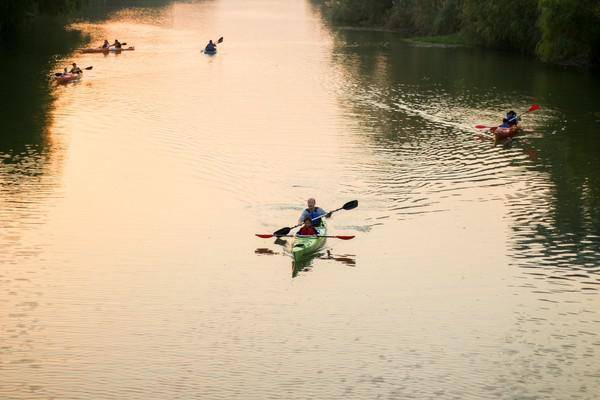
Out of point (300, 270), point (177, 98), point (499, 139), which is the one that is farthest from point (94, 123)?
point (300, 270)

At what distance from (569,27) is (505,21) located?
10.7 m

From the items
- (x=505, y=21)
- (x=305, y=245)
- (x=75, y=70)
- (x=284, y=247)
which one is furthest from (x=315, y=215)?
(x=505, y=21)

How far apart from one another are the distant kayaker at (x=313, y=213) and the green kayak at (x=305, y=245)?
20.1 inches

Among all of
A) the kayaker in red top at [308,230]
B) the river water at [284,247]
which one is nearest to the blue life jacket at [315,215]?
the kayaker in red top at [308,230]

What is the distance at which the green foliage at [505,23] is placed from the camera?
6975 cm

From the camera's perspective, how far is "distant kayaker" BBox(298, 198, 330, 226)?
1164 inches

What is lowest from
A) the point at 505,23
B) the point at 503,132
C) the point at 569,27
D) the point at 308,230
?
the point at 308,230

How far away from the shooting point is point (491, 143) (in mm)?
43125

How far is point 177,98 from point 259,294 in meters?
30.0

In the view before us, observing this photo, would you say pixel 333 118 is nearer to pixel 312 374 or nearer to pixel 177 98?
pixel 177 98

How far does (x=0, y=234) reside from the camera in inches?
1161

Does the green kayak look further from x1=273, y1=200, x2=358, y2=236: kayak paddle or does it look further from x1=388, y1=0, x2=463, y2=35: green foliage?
x1=388, y1=0, x2=463, y2=35: green foliage

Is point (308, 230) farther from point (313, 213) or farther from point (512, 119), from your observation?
point (512, 119)

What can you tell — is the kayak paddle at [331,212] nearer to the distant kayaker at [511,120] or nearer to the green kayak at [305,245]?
the green kayak at [305,245]
